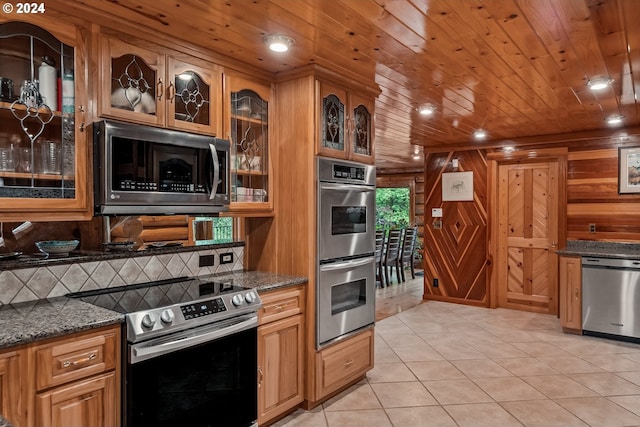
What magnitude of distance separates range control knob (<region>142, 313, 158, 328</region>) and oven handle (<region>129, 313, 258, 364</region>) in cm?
8

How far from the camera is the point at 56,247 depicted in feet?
7.41

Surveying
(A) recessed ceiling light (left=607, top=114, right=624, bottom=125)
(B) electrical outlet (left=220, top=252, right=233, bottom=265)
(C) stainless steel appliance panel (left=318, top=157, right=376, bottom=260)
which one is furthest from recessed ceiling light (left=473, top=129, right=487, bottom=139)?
(B) electrical outlet (left=220, top=252, right=233, bottom=265)

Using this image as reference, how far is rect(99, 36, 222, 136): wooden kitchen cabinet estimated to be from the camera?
2.12 meters

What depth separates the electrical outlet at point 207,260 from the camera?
9.46ft

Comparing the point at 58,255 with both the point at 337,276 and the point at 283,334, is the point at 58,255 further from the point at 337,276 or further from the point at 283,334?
the point at 337,276

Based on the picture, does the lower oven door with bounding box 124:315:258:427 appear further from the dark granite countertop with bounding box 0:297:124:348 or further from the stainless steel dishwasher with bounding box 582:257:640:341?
the stainless steel dishwasher with bounding box 582:257:640:341

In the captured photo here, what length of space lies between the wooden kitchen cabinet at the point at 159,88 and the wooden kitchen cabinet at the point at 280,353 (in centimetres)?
114

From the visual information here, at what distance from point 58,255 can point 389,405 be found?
231 centimetres

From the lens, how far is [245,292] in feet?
7.84

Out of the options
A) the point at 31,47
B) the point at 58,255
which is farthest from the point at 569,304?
the point at 31,47

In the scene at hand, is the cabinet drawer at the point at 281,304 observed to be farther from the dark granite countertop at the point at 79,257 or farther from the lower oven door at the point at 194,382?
the dark granite countertop at the point at 79,257

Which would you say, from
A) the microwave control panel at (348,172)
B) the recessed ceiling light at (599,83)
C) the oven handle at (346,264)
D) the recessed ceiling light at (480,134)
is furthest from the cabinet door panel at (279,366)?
the recessed ceiling light at (480,134)

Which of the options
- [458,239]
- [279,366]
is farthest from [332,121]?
[458,239]

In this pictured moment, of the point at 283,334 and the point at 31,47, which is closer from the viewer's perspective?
the point at 31,47
